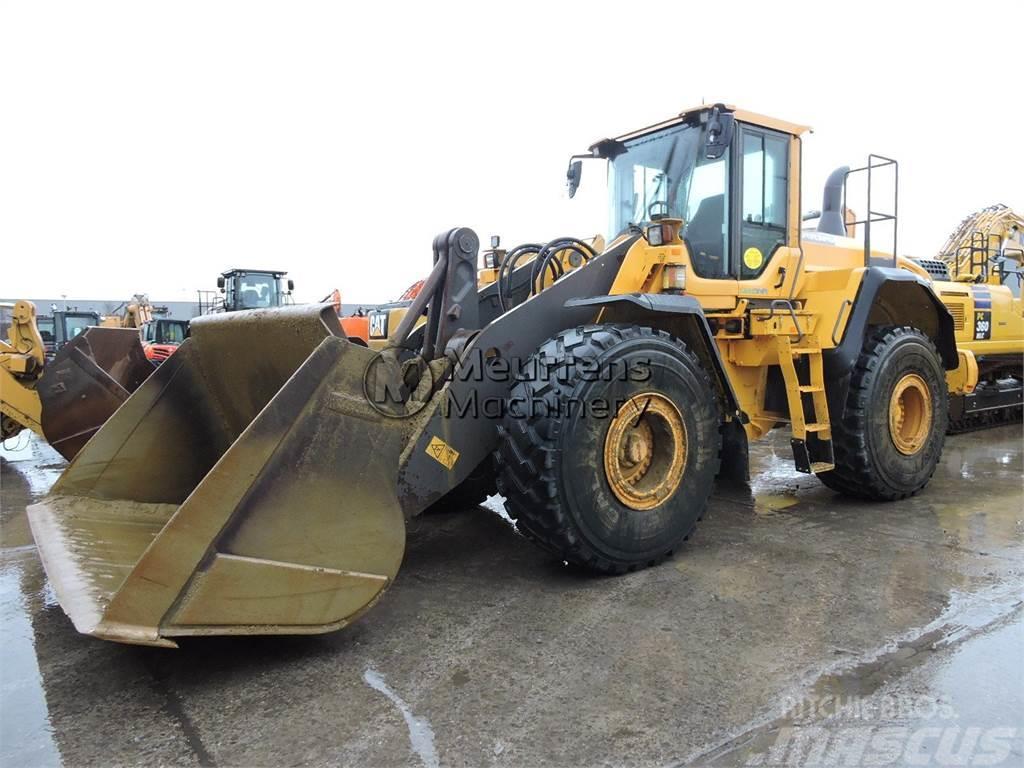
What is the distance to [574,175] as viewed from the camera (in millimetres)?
5367

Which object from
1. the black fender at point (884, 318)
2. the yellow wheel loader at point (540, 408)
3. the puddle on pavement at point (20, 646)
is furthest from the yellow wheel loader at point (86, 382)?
the black fender at point (884, 318)

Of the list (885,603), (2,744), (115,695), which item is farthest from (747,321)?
(2,744)

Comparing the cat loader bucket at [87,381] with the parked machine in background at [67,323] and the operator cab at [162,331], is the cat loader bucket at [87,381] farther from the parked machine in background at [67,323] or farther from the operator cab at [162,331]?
the parked machine in background at [67,323]

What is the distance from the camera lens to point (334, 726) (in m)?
2.33

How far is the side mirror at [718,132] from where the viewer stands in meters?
4.34

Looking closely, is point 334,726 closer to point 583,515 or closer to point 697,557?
point 583,515

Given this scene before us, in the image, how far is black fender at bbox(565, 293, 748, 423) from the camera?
12.3ft

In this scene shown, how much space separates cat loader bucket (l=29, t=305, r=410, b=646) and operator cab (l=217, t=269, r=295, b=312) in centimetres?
1238

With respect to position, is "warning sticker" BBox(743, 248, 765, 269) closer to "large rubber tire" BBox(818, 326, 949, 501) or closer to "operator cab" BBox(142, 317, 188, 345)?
"large rubber tire" BBox(818, 326, 949, 501)

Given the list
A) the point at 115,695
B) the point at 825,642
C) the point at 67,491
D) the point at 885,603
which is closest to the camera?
the point at 115,695

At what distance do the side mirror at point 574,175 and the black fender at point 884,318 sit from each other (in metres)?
2.18

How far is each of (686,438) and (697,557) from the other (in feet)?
2.31

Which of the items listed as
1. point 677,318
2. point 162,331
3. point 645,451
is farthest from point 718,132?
point 162,331

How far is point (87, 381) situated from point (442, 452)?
12.8ft
